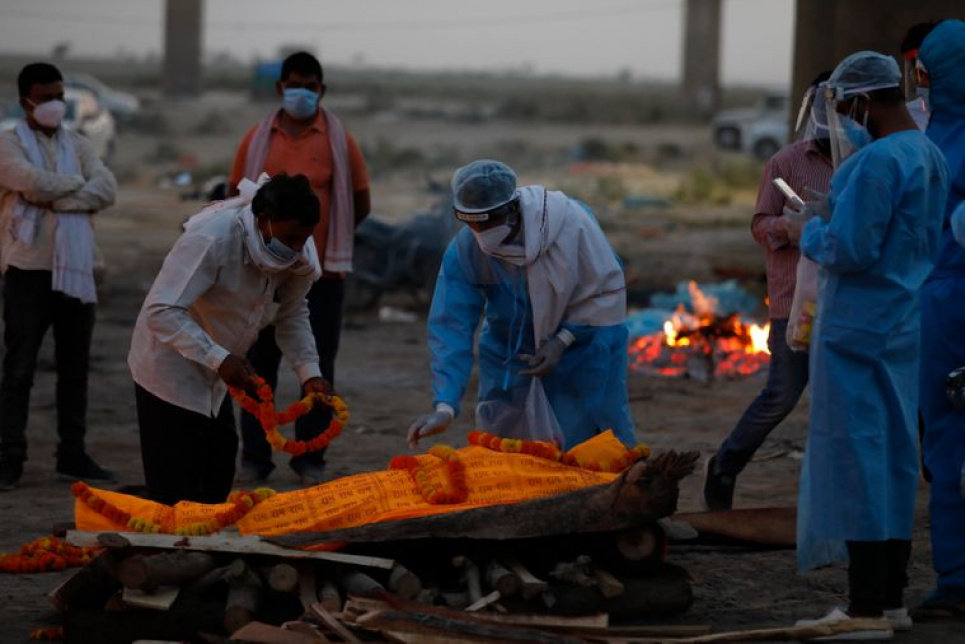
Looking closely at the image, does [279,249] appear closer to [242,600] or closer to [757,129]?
[242,600]

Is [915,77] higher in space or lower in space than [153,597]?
higher

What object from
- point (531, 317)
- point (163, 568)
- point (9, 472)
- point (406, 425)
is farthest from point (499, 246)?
point (406, 425)

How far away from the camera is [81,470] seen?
8.40 metres

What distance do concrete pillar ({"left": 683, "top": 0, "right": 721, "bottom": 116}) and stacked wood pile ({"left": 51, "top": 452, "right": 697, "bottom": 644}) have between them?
5774 cm

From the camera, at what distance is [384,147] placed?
127 feet

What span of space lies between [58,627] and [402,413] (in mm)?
5306

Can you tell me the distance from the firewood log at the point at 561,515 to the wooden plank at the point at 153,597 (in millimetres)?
404

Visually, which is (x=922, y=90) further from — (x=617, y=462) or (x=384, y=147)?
(x=384, y=147)

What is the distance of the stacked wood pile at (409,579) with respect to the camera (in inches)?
205

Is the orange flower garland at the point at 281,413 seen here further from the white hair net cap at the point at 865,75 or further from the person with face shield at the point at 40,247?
the person with face shield at the point at 40,247

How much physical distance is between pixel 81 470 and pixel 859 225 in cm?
477

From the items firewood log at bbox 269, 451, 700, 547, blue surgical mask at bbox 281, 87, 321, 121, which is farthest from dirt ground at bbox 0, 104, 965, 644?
blue surgical mask at bbox 281, 87, 321, 121

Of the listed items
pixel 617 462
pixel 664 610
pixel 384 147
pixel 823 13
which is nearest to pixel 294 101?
pixel 617 462

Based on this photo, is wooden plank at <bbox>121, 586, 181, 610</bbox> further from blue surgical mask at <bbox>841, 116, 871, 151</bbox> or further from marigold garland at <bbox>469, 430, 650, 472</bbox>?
blue surgical mask at <bbox>841, 116, 871, 151</bbox>
